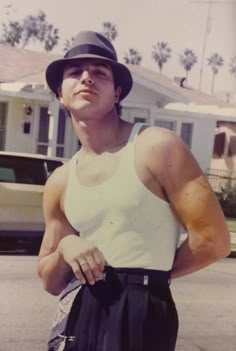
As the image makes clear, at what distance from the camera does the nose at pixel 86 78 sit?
51.0 inches

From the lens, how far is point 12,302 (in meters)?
4.81

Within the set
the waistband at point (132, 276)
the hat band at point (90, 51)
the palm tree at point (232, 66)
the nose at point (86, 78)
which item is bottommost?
the waistband at point (132, 276)

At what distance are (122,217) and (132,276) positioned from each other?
0.13 m

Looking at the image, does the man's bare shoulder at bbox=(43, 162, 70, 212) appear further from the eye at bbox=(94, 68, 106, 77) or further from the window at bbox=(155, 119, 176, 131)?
the window at bbox=(155, 119, 176, 131)

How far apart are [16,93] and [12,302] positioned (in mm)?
9326

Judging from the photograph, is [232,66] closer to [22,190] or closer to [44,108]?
[22,190]

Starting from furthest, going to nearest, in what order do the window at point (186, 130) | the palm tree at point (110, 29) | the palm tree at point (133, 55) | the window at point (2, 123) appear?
the window at point (186, 130) < the window at point (2, 123) < the palm tree at point (133, 55) < the palm tree at point (110, 29)

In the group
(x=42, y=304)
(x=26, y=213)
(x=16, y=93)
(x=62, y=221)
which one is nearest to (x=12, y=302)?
(x=42, y=304)

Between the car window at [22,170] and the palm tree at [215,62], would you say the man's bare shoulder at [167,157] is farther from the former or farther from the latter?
the car window at [22,170]

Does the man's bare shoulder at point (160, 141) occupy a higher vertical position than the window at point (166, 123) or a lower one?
higher

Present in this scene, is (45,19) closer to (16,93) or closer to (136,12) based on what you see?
(136,12)

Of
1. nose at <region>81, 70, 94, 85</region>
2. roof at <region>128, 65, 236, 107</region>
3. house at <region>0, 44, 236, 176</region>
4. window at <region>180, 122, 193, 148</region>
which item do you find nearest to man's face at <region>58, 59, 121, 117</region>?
nose at <region>81, 70, 94, 85</region>

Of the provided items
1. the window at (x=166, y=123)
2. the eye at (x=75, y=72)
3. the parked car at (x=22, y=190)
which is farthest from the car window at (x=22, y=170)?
the window at (x=166, y=123)

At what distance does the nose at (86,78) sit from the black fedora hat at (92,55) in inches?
1.4
